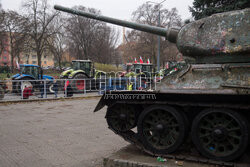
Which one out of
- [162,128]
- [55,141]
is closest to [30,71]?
[55,141]

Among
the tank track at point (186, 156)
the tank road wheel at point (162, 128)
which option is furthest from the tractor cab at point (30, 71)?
the tank road wheel at point (162, 128)

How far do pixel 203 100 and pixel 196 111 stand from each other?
0.39 m

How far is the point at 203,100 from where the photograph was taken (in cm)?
462

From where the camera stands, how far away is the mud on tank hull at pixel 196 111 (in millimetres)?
4262

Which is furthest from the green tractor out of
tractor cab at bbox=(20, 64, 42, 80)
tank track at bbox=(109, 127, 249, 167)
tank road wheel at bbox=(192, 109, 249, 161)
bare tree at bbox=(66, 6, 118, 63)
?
bare tree at bbox=(66, 6, 118, 63)

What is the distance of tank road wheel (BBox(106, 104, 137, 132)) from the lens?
5.45 metres

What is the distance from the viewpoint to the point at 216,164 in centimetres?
438

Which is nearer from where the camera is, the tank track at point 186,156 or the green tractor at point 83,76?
the tank track at point 186,156

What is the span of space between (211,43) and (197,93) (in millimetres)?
1215

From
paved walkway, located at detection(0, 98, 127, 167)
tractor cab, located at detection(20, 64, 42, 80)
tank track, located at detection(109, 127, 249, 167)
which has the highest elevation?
tractor cab, located at detection(20, 64, 42, 80)

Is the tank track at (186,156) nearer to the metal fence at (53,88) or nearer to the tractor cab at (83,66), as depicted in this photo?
the metal fence at (53,88)

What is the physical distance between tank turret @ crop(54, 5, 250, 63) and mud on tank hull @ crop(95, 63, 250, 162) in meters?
0.27

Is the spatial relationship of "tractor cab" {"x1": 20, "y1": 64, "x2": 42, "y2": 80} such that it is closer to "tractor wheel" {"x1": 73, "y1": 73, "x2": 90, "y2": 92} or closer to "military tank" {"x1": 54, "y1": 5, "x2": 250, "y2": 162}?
"tractor wheel" {"x1": 73, "y1": 73, "x2": 90, "y2": 92}

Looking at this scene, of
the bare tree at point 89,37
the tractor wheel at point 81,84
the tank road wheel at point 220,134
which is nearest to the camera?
the tank road wheel at point 220,134
